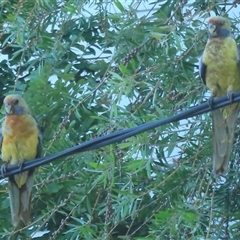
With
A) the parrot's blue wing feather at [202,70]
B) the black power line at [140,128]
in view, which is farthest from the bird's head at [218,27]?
the black power line at [140,128]

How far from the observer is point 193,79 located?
2.75 metres

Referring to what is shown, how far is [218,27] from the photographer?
2607mm

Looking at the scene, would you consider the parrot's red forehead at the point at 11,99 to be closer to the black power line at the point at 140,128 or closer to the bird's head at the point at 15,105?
the bird's head at the point at 15,105

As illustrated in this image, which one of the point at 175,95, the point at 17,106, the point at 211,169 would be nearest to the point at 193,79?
the point at 175,95

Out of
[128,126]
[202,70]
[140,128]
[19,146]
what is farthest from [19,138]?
[140,128]

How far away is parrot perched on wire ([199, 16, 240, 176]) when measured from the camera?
2.62 metres

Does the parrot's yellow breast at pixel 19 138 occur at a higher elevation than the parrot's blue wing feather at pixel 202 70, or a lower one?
lower

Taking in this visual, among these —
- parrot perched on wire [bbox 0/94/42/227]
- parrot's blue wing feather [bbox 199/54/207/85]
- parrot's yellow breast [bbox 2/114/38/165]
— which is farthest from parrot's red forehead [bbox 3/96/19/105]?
parrot's blue wing feather [bbox 199/54/207/85]

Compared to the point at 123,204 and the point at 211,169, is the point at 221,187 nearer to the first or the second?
the point at 211,169

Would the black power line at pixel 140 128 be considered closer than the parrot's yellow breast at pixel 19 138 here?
Yes

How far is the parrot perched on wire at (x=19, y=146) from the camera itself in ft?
9.43

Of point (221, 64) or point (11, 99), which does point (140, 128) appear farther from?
point (11, 99)

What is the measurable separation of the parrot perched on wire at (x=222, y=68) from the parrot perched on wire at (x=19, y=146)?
832 mm

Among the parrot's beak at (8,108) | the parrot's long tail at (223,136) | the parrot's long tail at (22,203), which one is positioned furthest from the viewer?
the parrot's beak at (8,108)
